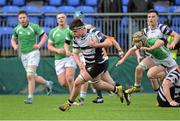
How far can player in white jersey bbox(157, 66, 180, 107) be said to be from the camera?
49.1 feet

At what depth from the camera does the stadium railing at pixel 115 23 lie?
23000 millimetres

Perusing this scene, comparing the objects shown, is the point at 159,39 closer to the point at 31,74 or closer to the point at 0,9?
the point at 31,74

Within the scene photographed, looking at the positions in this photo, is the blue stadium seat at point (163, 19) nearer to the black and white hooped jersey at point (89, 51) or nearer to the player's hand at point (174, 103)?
the player's hand at point (174, 103)

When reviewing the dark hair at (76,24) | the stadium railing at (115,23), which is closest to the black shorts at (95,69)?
the dark hair at (76,24)

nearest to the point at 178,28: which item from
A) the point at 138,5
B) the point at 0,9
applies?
the point at 138,5

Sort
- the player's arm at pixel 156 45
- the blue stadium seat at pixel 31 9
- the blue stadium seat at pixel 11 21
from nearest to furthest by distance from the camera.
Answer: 1. the player's arm at pixel 156 45
2. the blue stadium seat at pixel 11 21
3. the blue stadium seat at pixel 31 9

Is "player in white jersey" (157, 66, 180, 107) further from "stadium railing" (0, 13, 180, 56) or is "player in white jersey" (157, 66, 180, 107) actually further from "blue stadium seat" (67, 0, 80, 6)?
"blue stadium seat" (67, 0, 80, 6)

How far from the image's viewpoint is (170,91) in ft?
50.0

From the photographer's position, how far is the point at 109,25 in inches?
915

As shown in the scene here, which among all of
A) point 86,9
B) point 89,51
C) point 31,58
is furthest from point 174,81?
point 86,9

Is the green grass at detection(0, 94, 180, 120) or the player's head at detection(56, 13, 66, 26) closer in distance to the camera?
the green grass at detection(0, 94, 180, 120)

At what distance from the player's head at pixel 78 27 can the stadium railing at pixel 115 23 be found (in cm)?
895

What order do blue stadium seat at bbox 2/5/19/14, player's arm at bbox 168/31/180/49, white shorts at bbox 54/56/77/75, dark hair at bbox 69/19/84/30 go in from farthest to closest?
blue stadium seat at bbox 2/5/19/14 → white shorts at bbox 54/56/77/75 → player's arm at bbox 168/31/180/49 → dark hair at bbox 69/19/84/30

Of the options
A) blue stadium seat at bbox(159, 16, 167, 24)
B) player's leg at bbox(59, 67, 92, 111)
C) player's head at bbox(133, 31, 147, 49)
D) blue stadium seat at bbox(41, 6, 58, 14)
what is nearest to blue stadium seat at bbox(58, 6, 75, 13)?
blue stadium seat at bbox(41, 6, 58, 14)
